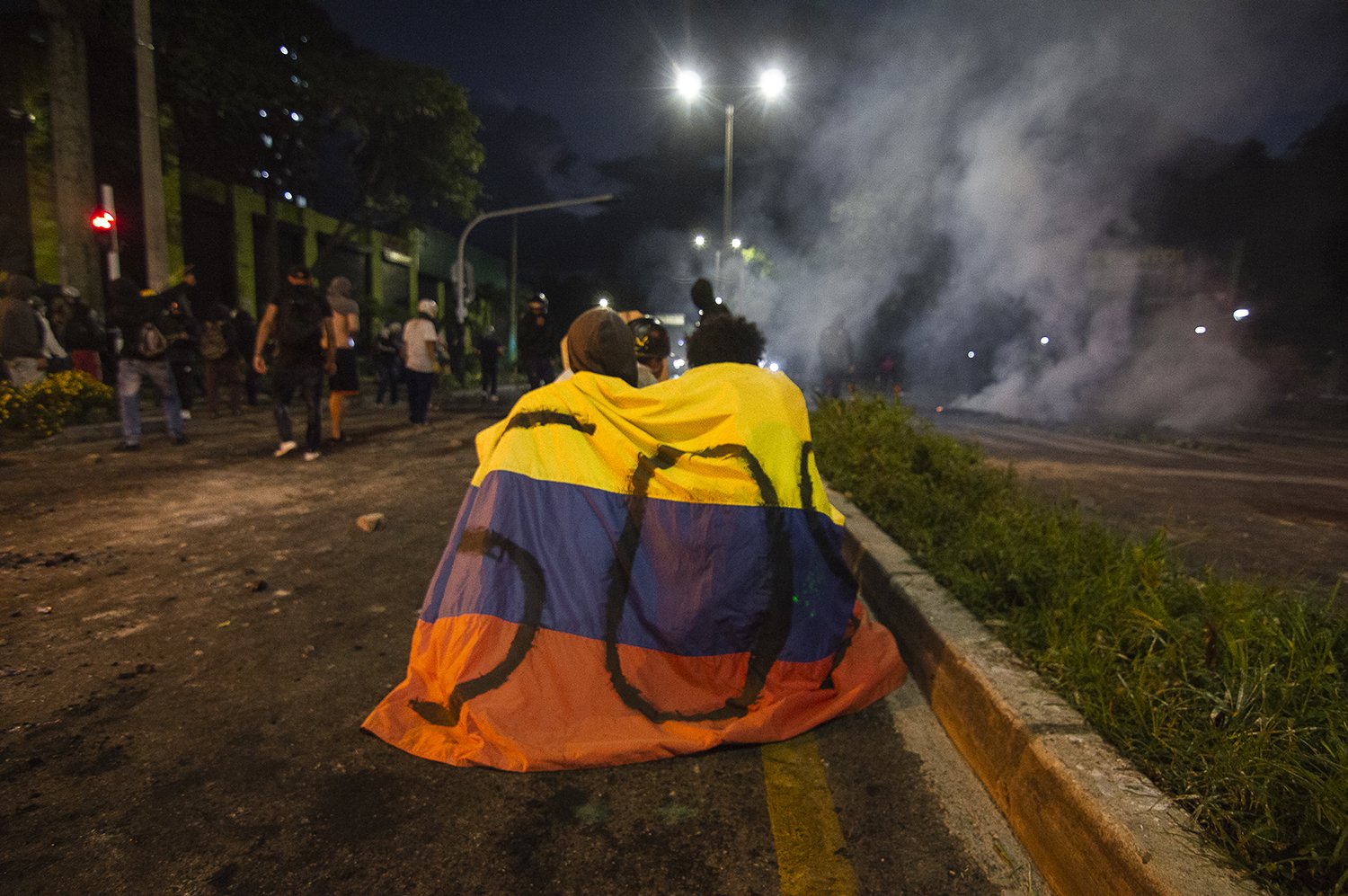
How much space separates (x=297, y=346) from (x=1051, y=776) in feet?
22.9

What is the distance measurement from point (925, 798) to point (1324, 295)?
29360 mm

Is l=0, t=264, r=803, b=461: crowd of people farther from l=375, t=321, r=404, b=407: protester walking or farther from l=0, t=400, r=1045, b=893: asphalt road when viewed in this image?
l=375, t=321, r=404, b=407: protester walking

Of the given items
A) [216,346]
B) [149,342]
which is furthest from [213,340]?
[149,342]

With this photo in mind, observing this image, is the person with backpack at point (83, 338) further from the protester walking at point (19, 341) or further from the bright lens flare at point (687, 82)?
the bright lens flare at point (687, 82)

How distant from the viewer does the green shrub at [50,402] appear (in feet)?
22.8

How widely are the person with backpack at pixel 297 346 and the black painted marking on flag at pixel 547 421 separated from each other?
5125 mm

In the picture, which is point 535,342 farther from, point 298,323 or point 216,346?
point 298,323

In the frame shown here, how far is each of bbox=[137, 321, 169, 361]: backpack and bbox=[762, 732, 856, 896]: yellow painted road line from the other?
7.37 metres

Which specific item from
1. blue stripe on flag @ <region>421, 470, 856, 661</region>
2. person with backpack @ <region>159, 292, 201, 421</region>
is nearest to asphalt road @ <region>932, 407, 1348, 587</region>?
blue stripe on flag @ <region>421, 470, 856, 661</region>

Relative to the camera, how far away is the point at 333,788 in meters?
1.99

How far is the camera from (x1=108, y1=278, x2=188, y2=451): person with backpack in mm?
6832

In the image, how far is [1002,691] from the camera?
215cm

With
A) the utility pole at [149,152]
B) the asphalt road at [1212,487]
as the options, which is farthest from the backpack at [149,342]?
the asphalt road at [1212,487]

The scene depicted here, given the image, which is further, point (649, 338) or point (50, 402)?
point (50, 402)
